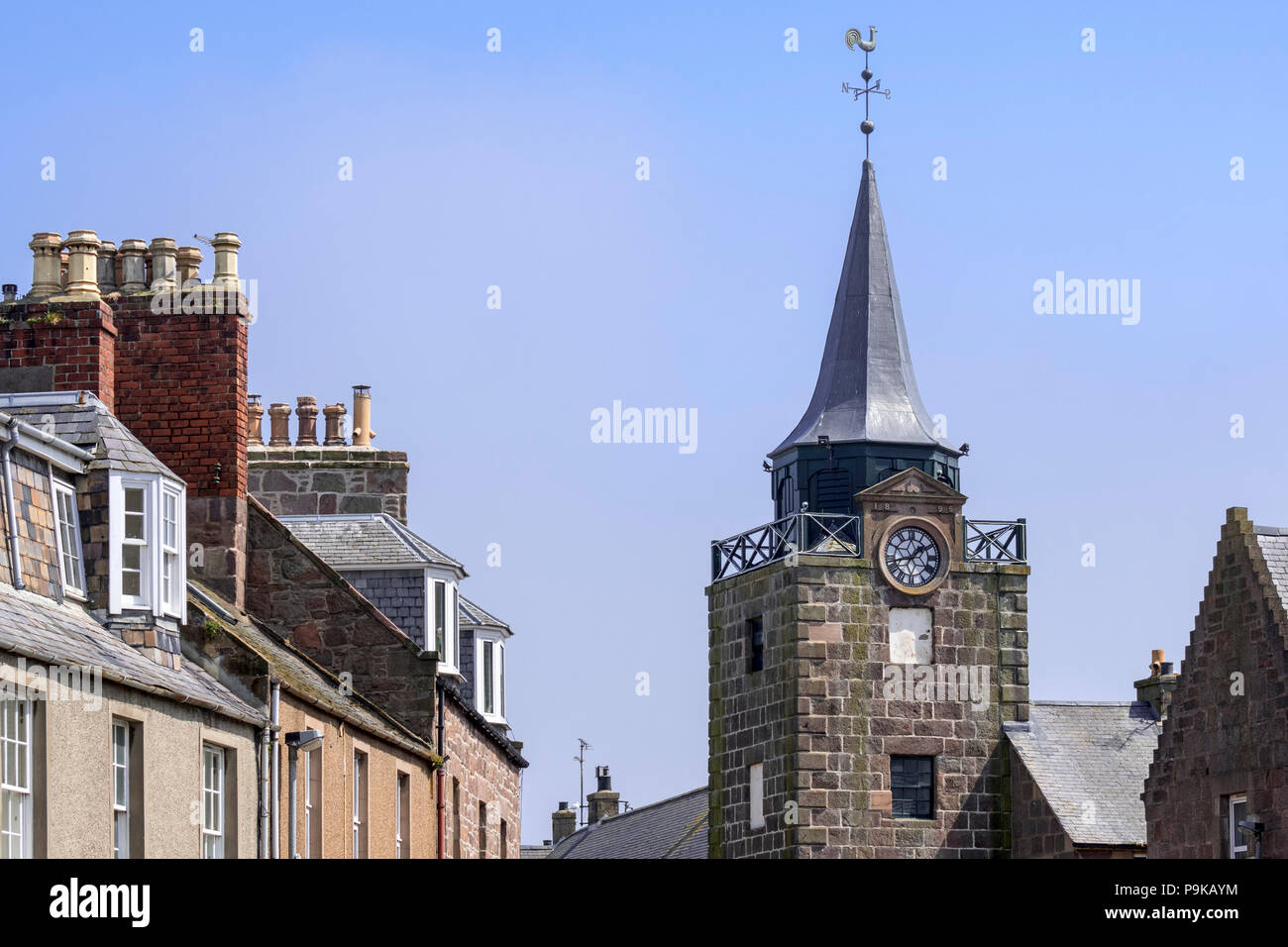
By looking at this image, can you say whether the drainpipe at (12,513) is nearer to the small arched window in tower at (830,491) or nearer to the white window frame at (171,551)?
the white window frame at (171,551)

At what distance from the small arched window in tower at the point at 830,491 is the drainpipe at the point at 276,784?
3634 cm

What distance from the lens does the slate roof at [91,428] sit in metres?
25.4

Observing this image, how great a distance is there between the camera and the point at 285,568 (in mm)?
32250

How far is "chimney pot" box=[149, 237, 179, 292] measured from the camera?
31047 millimetres

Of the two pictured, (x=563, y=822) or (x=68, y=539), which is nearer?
(x=68, y=539)

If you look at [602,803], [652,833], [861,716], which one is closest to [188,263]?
[861,716]

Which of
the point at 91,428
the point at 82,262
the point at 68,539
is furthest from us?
the point at 82,262

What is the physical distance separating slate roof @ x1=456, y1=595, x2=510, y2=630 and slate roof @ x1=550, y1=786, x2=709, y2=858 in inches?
943

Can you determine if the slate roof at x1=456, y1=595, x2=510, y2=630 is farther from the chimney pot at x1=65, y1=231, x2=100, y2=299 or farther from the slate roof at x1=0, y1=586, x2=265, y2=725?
the slate roof at x1=0, y1=586, x2=265, y2=725

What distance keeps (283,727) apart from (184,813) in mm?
2741

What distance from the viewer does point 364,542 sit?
1538 inches

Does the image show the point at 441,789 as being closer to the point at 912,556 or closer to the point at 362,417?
the point at 362,417

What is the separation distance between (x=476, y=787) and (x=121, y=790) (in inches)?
623

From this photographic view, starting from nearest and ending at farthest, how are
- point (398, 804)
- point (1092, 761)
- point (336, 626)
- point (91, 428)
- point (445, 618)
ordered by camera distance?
point (91, 428), point (398, 804), point (336, 626), point (445, 618), point (1092, 761)
